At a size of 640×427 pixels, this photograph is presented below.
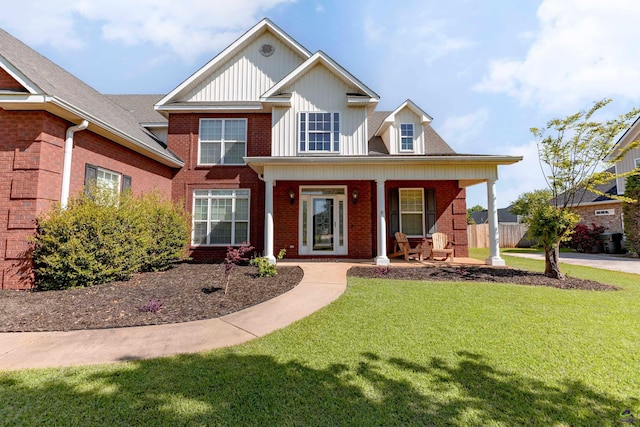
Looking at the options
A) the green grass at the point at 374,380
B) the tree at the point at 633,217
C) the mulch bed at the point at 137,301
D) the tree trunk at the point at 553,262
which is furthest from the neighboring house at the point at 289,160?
the tree at the point at 633,217

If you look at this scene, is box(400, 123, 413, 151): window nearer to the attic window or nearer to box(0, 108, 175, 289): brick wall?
the attic window

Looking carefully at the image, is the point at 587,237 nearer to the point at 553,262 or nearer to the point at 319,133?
the point at 553,262

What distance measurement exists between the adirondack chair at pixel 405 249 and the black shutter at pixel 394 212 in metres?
0.60

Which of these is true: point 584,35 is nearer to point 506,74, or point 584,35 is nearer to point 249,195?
point 506,74

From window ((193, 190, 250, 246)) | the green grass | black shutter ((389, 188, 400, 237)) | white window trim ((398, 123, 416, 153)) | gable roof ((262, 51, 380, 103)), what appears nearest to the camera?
the green grass

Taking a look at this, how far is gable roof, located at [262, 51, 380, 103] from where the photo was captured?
10711mm

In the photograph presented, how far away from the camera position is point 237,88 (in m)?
11.9

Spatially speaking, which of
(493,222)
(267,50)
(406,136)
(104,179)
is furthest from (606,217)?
(104,179)

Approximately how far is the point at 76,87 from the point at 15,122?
311 cm

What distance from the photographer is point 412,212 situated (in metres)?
11.9

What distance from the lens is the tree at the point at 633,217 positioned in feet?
45.3

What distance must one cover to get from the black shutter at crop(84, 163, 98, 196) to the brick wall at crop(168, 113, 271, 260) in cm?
354

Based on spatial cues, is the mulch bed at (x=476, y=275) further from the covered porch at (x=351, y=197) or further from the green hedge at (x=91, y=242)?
the green hedge at (x=91, y=242)

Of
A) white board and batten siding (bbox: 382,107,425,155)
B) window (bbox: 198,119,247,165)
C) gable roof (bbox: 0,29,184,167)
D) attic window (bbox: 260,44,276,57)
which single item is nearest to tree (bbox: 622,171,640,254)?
white board and batten siding (bbox: 382,107,425,155)
